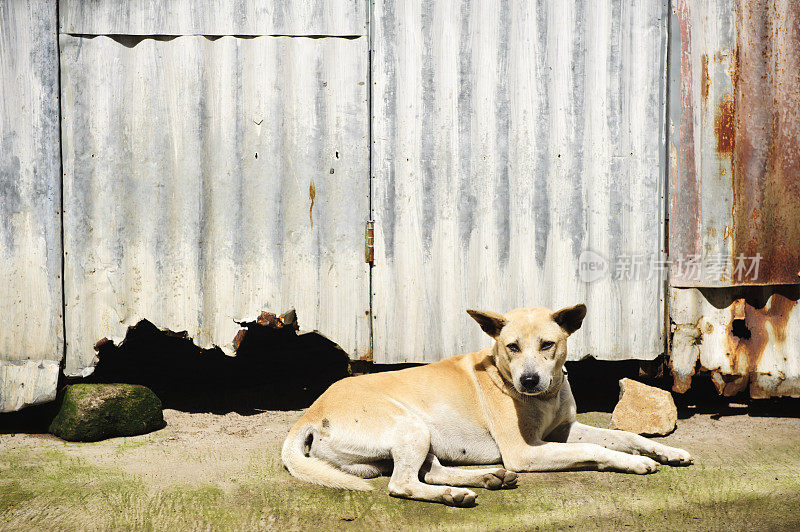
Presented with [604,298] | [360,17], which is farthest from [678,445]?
[360,17]

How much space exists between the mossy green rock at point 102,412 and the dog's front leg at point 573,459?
2.48 metres

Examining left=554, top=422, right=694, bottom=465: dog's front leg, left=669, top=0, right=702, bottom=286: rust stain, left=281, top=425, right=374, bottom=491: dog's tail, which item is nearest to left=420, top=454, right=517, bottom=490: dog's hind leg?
left=281, top=425, right=374, bottom=491: dog's tail

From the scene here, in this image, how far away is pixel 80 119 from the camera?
4684mm

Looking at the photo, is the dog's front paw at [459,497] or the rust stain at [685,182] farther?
the rust stain at [685,182]

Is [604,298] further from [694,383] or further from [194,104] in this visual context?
[194,104]

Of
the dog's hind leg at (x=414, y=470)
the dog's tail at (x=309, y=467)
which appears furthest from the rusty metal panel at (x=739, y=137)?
the dog's tail at (x=309, y=467)

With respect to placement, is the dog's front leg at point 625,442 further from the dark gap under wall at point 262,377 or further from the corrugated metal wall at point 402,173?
the dark gap under wall at point 262,377

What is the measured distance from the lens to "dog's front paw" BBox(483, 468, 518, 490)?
3.65m

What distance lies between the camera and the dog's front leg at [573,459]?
3811 mm

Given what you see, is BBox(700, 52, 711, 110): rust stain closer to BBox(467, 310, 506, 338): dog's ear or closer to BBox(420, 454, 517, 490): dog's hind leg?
BBox(467, 310, 506, 338): dog's ear

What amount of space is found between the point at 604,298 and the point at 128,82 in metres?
3.62

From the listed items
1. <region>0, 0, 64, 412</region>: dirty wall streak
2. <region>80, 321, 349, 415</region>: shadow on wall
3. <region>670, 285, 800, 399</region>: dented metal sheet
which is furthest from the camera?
<region>80, 321, 349, 415</region>: shadow on wall

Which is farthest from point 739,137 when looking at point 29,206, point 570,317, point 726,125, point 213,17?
point 29,206

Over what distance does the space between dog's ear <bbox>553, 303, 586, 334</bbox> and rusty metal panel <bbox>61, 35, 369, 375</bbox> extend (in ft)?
4.82
